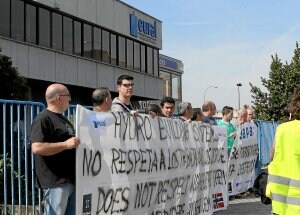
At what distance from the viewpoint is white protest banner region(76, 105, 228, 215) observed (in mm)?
5215

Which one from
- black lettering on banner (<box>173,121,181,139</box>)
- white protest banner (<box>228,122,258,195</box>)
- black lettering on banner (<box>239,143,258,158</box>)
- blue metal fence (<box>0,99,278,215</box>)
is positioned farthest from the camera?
black lettering on banner (<box>239,143,258,158</box>)

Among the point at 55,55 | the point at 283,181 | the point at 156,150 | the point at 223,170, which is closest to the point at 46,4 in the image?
the point at 55,55

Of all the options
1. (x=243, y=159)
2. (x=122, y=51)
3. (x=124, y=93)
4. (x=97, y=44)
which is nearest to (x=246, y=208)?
(x=243, y=159)

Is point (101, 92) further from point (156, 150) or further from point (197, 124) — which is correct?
point (197, 124)

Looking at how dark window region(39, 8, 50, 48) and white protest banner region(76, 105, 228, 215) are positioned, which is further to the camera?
dark window region(39, 8, 50, 48)

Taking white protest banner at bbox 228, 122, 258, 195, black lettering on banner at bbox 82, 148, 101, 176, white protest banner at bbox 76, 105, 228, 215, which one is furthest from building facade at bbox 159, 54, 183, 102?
black lettering on banner at bbox 82, 148, 101, 176

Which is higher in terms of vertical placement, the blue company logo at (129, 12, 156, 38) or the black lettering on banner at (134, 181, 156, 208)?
the blue company logo at (129, 12, 156, 38)

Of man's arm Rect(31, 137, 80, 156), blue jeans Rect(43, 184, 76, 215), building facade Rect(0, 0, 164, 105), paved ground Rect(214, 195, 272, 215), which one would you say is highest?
building facade Rect(0, 0, 164, 105)

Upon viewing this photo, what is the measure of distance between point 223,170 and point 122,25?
26.1 metres

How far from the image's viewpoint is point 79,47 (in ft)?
98.1

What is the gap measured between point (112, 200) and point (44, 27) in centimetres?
2216

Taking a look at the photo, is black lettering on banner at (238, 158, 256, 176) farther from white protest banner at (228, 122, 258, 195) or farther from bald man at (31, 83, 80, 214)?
bald man at (31, 83, 80, 214)

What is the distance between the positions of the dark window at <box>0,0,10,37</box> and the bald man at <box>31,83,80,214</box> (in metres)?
19.5

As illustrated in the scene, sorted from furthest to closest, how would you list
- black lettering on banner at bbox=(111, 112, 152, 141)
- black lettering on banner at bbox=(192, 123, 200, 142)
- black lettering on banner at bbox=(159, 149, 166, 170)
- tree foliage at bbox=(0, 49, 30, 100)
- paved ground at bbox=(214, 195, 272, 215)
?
tree foliage at bbox=(0, 49, 30, 100), paved ground at bbox=(214, 195, 272, 215), black lettering on banner at bbox=(192, 123, 200, 142), black lettering on banner at bbox=(159, 149, 166, 170), black lettering on banner at bbox=(111, 112, 152, 141)
